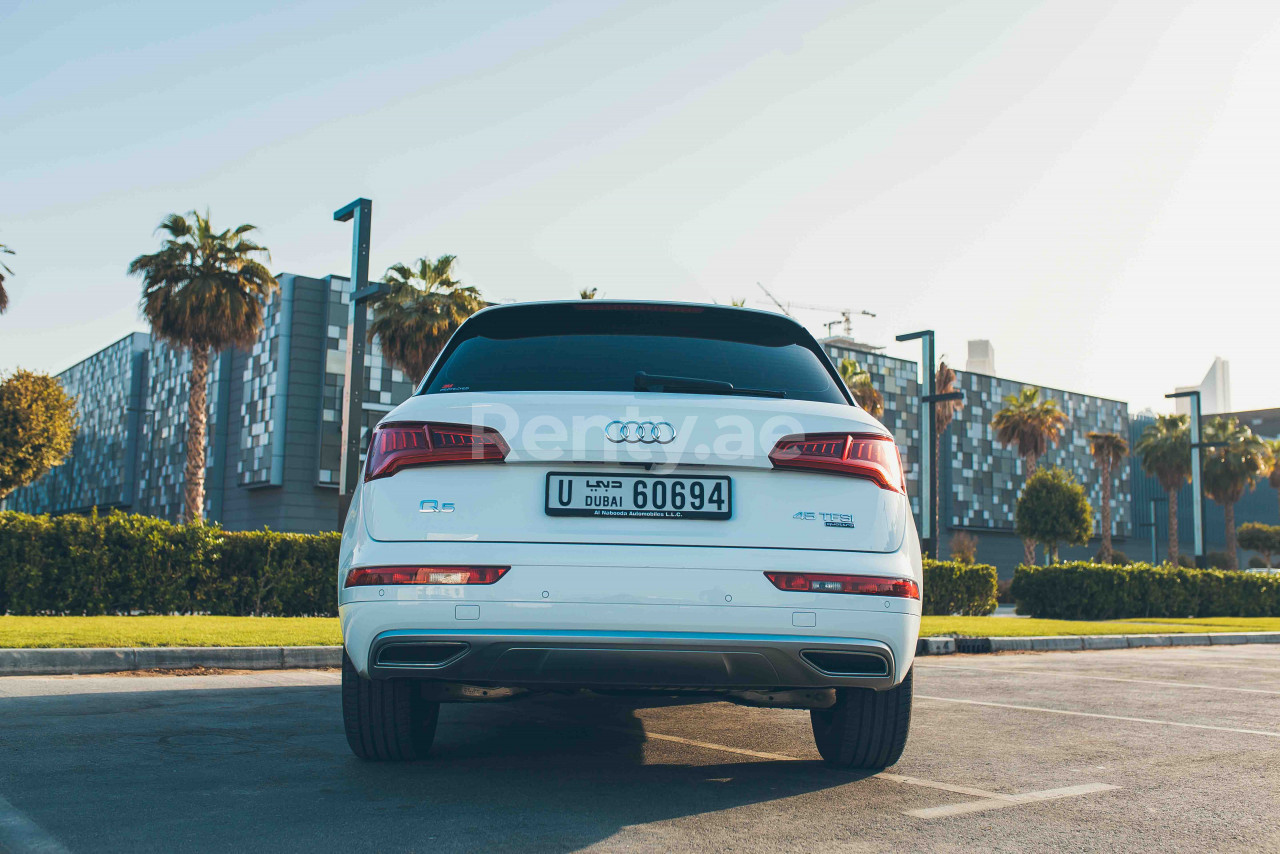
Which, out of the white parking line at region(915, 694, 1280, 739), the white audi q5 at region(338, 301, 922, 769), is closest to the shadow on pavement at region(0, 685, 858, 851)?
the white audi q5 at region(338, 301, 922, 769)

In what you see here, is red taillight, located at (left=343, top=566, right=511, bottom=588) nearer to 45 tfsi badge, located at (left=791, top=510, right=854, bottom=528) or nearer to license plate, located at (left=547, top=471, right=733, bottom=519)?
license plate, located at (left=547, top=471, right=733, bottom=519)

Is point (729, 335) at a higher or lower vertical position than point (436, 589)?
higher

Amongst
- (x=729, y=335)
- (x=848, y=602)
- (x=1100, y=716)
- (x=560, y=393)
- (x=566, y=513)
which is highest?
Answer: (x=729, y=335)

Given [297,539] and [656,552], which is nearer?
[656,552]

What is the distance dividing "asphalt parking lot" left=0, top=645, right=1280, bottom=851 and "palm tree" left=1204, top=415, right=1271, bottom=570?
5901cm

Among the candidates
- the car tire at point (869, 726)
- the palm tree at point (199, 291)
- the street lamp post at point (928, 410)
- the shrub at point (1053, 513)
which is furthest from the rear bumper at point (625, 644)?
the shrub at point (1053, 513)

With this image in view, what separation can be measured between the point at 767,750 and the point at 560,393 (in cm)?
225

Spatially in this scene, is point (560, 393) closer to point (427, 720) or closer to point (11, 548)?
point (427, 720)

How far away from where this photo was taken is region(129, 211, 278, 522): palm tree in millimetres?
30641

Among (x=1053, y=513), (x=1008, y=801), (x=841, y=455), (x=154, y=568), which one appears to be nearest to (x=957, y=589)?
(x=154, y=568)

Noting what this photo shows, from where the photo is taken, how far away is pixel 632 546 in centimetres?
333

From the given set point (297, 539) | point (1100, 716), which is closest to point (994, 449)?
point (297, 539)

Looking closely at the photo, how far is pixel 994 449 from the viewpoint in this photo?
74562mm

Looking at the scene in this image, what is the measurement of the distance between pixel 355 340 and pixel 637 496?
1210 cm
